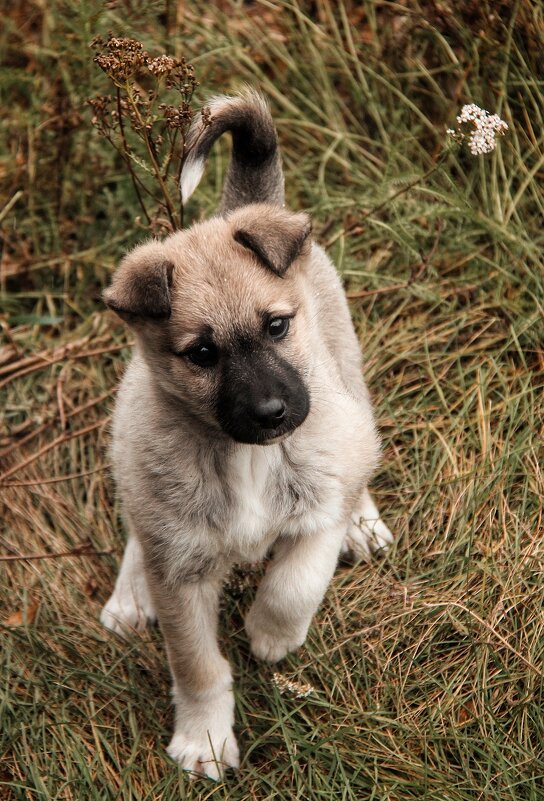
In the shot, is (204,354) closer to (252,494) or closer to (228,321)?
(228,321)

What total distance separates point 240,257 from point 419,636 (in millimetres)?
1571

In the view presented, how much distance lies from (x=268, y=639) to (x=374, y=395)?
1.43 metres

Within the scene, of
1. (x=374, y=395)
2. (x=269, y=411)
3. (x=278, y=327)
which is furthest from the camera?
(x=374, y=395)

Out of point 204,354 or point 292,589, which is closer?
point 204,354

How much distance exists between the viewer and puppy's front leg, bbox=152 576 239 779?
3.24 m

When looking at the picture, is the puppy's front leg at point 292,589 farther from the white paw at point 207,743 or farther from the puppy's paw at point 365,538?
the puppy's paw at point 365,538

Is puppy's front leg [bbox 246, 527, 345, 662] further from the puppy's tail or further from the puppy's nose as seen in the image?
the puppy's tail

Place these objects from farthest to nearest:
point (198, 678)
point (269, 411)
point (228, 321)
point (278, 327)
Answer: point (198, 678), point (278, 327), point (228, 321), point (269, 411)

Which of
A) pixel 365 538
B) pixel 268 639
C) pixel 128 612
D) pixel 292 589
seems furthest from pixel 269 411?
pixel 128 612

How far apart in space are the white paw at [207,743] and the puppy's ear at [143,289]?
4.66 feet

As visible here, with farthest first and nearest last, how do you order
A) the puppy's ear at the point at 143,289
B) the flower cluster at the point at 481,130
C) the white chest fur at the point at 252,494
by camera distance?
1. the flower cluster at the point at 481,130
2. the white chest fur at the point at 252,494
3. the puppy's ear at the point at 143,289

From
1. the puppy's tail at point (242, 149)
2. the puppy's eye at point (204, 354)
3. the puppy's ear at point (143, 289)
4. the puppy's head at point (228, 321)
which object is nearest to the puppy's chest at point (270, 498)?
the puppy's head at point (228, 321)

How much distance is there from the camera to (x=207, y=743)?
11.2 ft

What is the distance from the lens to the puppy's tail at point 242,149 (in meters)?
3.54
